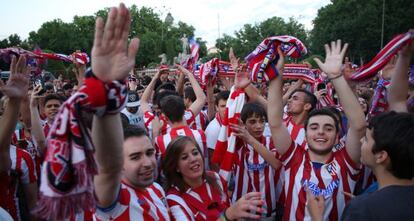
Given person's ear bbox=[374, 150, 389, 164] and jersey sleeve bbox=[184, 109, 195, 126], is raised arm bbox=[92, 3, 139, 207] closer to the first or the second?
person's ear bbox=[374, 150, 389, 164]

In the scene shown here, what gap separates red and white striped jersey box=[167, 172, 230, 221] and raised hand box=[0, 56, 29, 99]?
4.45 ft

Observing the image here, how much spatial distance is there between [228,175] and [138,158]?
4.72ft

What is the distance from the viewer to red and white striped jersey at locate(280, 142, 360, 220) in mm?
3043

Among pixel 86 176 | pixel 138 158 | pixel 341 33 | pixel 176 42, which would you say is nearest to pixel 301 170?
pixel 138 158

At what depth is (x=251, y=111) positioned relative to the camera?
13.7ft

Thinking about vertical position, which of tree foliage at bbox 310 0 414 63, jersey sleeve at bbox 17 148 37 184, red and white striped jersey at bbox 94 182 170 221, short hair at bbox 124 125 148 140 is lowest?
red and white striped jersey at bbox 94 182 170 221

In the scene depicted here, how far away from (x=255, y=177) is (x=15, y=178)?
2244 millimetres

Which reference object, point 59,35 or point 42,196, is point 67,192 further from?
point 59,35

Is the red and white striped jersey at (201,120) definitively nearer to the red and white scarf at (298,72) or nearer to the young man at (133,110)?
the young man at (133,110)

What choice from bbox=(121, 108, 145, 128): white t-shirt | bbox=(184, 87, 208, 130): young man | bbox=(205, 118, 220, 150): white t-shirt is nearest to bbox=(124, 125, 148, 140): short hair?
bbox=(205, 118, 220, 150): white t-shirt

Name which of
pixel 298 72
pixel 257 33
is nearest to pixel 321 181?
pixel 298 72

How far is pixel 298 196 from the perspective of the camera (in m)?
3.14

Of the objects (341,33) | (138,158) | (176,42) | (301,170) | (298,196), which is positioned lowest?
(298,196)

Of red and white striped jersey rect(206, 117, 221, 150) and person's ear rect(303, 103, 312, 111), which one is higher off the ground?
person's ear rect(303, 103, 312, 111)
